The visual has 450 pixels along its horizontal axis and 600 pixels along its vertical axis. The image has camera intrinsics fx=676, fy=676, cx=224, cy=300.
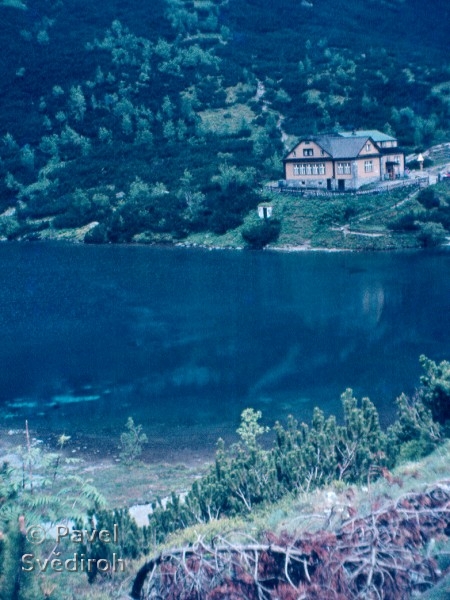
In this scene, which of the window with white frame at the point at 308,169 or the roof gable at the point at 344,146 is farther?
the window with white frame at the point at 308,169

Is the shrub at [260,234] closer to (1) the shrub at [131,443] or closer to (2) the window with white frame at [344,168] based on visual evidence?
(2) the window with white frame at [344,168]

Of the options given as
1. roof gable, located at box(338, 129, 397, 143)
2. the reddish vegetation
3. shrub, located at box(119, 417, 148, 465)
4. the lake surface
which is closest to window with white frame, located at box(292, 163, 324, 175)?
roof gable, located at box(338, 129, 397, 143)

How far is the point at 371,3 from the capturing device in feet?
393

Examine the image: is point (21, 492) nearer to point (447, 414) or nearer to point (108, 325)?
point (447, 414)

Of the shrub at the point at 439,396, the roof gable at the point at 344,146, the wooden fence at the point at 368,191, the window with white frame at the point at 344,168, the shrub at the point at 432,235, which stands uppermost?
the roof gable at the point at 344,146

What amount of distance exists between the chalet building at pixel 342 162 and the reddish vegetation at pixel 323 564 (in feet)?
173

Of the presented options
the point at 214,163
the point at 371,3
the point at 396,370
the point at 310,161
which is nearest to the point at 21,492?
the point at 396,370

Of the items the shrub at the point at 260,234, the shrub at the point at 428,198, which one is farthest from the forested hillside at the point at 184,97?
the shrub at the point at 428,198

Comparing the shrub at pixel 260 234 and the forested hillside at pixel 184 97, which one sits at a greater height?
the forested hillside at pixel 184 97

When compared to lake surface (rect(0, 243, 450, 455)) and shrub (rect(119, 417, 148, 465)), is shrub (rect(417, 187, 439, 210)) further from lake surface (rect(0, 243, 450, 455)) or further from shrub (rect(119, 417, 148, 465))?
Answer: shrub (rect(119, 417, 148, 465))

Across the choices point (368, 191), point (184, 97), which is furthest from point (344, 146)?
point (184, 97)

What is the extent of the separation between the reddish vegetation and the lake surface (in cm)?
1317

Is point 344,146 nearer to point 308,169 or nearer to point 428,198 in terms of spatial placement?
point 308,169

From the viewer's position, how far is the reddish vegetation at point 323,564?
23.3 ft
